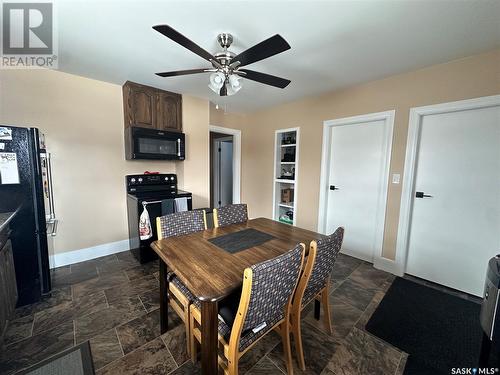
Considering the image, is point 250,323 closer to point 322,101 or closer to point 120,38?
point 120,38

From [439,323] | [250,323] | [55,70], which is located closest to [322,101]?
[439,323]

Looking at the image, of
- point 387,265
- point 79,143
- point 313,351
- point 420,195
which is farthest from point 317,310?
point 79,143

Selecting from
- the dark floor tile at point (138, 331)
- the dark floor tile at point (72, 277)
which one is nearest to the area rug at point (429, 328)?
the dark floor tile at point (138, 331)

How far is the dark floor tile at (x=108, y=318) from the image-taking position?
162 centimetres

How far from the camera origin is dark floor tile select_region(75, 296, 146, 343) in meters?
1.62

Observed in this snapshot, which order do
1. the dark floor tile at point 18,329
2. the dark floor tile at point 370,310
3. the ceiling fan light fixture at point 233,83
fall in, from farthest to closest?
the dark floor tile at point 370,310 → the ceiling fan light fixture at point 233,83 → the dark floor tile at point 18,329

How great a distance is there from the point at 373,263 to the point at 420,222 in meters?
0.79

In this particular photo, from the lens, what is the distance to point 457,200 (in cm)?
218

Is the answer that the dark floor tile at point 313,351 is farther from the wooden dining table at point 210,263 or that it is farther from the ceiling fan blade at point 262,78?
the ceiling fan blade at point 262,78

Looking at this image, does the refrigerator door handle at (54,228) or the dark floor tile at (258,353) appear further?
the refrigerator door handle at (54,228)

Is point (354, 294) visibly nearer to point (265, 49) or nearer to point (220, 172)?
point (265, 49)

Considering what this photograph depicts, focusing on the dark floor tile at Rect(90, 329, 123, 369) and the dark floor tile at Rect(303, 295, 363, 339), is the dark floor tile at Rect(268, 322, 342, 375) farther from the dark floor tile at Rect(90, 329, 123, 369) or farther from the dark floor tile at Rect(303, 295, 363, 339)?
the dark floor tile at Rect(90, 329, 123, 369)

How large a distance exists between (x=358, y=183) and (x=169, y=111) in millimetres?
2941

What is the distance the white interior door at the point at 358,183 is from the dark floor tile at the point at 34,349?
3246mm
